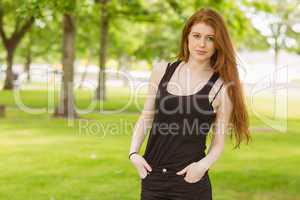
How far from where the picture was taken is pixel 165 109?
3324 mm

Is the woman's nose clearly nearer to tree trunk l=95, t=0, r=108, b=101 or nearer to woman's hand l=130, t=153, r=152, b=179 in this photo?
woman's hand l=130, t=153, r=152, b=179

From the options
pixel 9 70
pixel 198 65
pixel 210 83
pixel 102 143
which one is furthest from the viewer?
pixel 9 70

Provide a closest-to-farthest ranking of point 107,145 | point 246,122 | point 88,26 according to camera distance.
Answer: point 246,122 → point 107,145 → point 88,26

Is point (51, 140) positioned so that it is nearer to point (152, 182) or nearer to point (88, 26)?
point (152, 182)

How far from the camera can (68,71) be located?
1973 centimetres

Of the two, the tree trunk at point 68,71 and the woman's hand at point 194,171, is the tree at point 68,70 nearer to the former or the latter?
the tree trunk at point 68,71

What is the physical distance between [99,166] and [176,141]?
761cm

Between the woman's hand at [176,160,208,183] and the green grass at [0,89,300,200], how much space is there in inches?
195

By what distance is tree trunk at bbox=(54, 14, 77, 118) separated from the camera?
64.4 feet

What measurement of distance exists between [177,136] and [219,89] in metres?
0.40

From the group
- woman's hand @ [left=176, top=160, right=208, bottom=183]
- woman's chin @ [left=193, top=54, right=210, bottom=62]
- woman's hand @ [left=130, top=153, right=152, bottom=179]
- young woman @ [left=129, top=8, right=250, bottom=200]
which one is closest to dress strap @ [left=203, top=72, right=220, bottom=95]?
young woman @ [left=129, top=8, right=250, bottom=200]

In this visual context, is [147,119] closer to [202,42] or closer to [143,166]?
[143,166]

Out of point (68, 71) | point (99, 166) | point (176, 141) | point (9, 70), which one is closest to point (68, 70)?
point (68, 71)

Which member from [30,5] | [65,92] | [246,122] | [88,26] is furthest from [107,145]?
[88,26]
